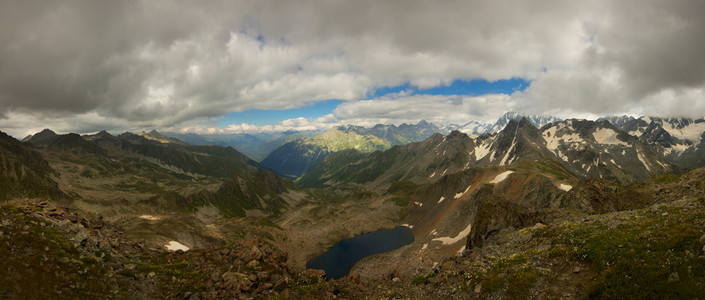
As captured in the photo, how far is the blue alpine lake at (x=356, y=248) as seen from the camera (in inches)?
4818

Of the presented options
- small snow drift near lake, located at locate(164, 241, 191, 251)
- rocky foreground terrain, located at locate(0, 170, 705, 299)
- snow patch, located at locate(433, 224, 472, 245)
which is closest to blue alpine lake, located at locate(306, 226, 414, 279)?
snow patch, located at locate(433, 224, 472, 245)

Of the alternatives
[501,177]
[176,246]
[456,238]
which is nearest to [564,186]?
[501,177]

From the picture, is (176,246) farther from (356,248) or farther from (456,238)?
(456,238)

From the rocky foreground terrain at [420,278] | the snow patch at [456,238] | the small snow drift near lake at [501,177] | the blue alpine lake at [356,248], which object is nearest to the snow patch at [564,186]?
the small snow drift near lake at [501,177]

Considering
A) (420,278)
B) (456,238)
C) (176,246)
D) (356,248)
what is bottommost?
(356,248)

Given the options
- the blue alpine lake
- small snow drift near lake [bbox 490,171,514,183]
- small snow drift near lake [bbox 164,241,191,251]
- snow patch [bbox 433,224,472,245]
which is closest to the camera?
small snow drift near lake [bbox 164,241,191,251]

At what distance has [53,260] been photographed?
2220cm

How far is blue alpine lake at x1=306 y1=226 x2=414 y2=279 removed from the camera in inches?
4818

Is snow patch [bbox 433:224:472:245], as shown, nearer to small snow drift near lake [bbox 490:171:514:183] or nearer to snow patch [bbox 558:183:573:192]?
snow patch [bbox 558:183:573:192]

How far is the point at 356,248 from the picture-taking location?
144 metres

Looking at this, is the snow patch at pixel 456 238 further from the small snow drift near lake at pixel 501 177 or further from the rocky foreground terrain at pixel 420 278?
the rocky foreground terrain at pixel 420 278

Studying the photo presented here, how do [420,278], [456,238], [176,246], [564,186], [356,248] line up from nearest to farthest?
[420,278]
[176,246]
[564,186]
[456,238]
[356,248]

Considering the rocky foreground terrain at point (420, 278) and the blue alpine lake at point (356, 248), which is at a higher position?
the rocky foreground terrain at point (420, 278)

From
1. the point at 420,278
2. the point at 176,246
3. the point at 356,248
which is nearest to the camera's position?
the point at 420,278
